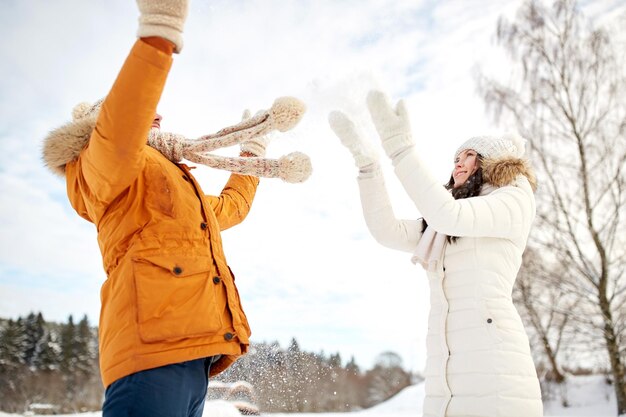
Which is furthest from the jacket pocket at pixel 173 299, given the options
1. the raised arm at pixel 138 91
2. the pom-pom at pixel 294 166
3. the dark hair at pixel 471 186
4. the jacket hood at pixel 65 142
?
the dark hair at pixel 471 186

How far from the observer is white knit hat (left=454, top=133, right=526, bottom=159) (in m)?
2.47

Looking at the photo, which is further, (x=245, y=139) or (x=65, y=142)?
(x=245, y=139)

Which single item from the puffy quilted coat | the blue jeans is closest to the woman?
the puffy quilted coat

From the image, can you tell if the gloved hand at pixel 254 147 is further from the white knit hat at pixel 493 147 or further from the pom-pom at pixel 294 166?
the white knit hat at pixel 493 147

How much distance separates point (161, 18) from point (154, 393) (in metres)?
1.09

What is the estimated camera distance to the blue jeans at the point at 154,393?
1415 millimetres

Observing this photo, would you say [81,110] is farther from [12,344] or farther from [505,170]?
[12,344]

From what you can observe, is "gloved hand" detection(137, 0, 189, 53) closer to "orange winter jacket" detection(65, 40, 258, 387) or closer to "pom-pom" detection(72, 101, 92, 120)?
"orange winter jacket" detection(65, 40, 258, 387)

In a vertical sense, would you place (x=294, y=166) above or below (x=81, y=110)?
below

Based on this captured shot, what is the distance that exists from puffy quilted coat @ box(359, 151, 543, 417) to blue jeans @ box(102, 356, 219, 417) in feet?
3.48

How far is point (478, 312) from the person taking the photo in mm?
2039

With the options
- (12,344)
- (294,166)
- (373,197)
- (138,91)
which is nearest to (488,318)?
(373,197)

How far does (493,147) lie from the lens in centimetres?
248

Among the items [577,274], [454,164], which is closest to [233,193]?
[454,164]
